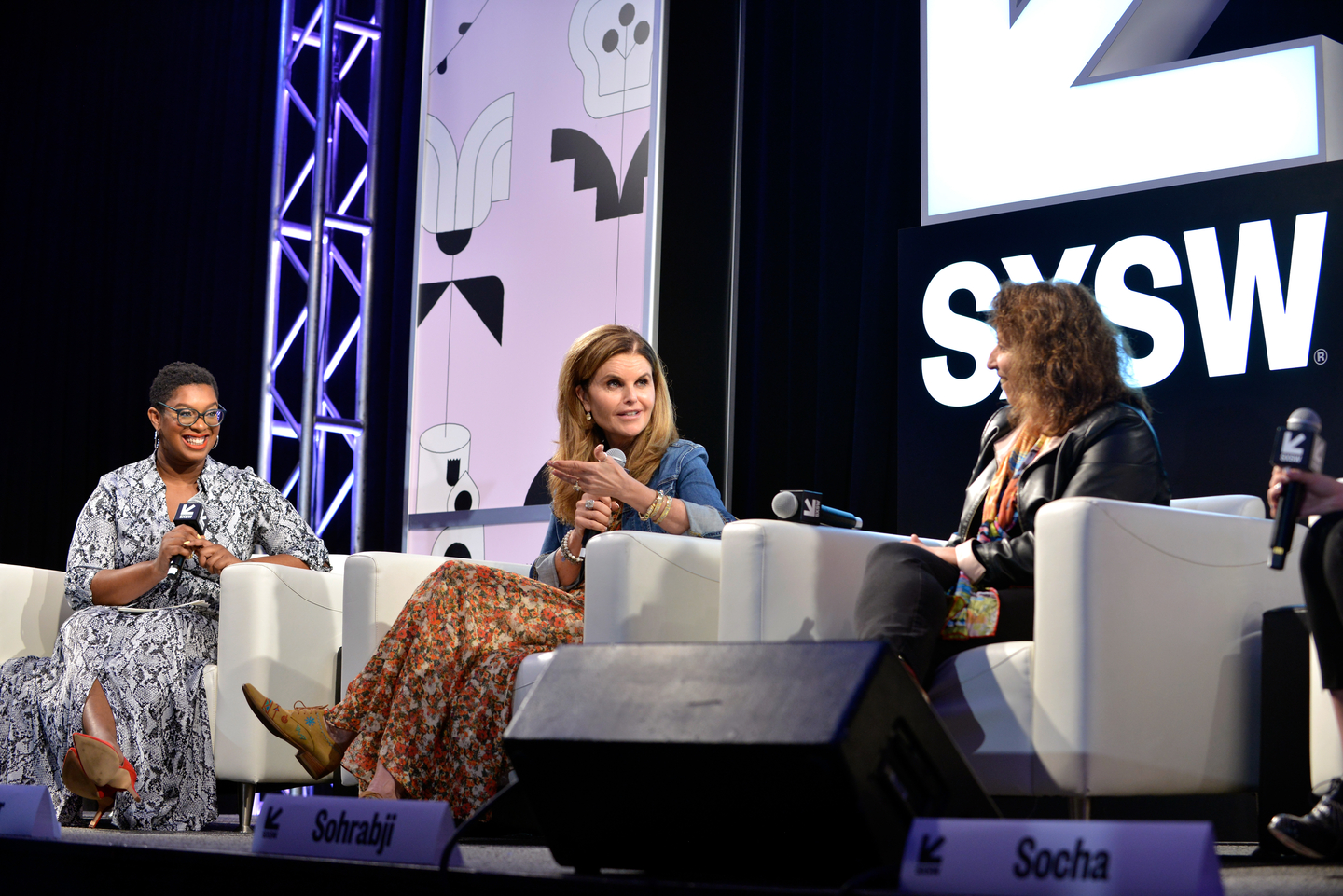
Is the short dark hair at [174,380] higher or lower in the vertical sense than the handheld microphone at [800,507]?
higher

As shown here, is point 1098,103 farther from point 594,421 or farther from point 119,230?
point 119,230

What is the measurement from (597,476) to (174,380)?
1304 millimetres

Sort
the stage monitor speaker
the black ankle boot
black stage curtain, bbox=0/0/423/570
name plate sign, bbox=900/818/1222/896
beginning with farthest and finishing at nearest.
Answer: black stage curtain, bbox=0/0/423/570 < the black ankle boot < the stage monitor speaker < name plate sign, bbox=900/818/1222/896

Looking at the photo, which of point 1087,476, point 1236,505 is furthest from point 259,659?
point 1236,505

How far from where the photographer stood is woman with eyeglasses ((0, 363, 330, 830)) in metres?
3.00

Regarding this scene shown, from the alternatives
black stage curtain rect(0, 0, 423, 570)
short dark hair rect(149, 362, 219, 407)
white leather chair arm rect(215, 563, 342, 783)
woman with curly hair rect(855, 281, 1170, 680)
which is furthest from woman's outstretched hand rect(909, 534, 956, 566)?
black stage curtain rect(0, 0, 423, 570)

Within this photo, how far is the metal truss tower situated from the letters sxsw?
2333 millimetres

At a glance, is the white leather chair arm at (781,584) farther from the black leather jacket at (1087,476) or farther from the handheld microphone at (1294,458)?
the handheld microphone at (1294,458)

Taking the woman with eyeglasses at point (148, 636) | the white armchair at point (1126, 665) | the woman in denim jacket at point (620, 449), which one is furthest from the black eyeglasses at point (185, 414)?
the white armchair at point (1126, 665)

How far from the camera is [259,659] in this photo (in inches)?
117

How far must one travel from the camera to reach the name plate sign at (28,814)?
6.49 feet

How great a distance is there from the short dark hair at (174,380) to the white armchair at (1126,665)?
1.82 metres

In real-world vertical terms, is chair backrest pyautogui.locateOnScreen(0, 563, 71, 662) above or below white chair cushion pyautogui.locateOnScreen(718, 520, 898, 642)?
below

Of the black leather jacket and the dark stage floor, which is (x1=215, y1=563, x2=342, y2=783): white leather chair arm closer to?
the dark stage floor
